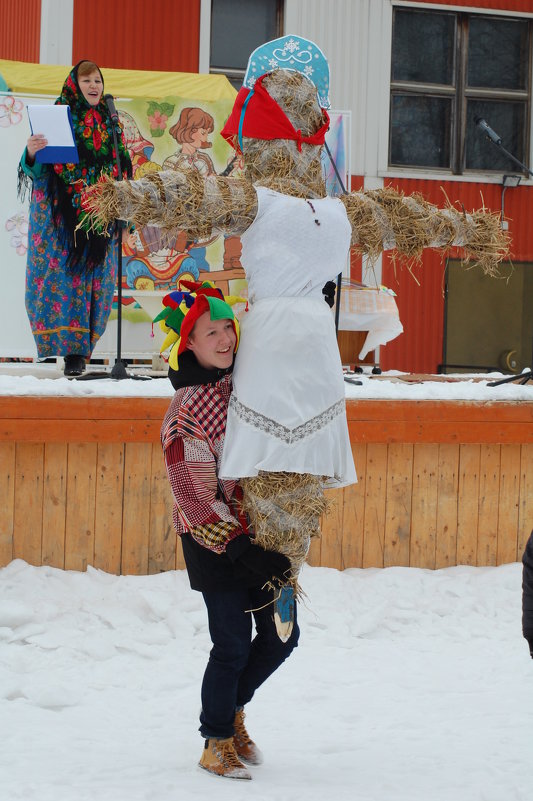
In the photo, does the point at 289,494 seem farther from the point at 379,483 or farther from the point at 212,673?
the point at 379,483

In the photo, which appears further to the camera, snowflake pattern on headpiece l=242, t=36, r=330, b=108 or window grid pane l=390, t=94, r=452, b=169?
window grid pane l=390, t=94, r=452, b=169

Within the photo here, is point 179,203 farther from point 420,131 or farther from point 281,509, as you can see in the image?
point 420,131

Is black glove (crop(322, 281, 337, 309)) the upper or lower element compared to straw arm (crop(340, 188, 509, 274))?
lower

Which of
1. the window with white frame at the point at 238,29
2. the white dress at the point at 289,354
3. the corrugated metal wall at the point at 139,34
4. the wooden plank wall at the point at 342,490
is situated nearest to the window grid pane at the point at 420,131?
the window with white frame at the point at 238,29

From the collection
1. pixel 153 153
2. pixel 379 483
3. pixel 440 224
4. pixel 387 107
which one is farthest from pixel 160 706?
pixel 387 107

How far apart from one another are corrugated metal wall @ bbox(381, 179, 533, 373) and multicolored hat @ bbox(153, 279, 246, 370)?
7812mm

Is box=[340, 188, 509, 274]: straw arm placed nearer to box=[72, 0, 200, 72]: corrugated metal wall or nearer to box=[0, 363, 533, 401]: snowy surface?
box=[0, 363, 533, 401]: snowy surface

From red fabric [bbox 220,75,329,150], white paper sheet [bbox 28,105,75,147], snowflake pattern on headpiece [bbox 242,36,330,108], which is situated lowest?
red fabric [bbox 220,75,329,150]

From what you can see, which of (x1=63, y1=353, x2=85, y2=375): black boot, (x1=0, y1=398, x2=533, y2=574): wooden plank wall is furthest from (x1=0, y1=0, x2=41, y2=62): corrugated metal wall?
(x1=0, y1=398, x2=533, y2=574): wooden plank wall

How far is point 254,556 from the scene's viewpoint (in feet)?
7.66

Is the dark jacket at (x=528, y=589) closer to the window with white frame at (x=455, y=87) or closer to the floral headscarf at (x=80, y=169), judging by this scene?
the floral headscarf at (x=80, y=169)

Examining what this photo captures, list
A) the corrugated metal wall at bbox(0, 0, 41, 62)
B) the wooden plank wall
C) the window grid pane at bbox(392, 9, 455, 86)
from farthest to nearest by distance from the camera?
the window grid pane at bbox(392, 9, 455, 86)
the corrugated metal wall at bbox(0, 0, 41, 62)
the wooden plank wall

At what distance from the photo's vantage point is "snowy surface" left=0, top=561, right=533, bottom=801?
2.46m

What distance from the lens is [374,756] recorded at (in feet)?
8.94
